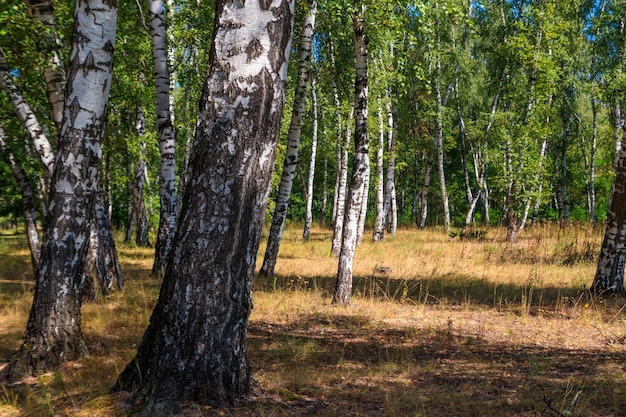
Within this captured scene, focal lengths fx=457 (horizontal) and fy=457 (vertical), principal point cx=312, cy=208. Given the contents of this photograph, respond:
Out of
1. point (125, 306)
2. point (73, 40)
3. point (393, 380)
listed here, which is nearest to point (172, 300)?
point (393, 380)

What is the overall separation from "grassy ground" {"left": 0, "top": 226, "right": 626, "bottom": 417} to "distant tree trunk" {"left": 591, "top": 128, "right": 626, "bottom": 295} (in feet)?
1.26

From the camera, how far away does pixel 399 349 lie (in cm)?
514

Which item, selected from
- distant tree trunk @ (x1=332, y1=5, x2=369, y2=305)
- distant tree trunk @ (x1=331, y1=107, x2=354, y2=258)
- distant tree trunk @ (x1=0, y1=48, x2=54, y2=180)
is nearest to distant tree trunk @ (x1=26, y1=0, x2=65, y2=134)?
distant tree trunk @ (x1=0, y1=48, x2=54, y2=180)

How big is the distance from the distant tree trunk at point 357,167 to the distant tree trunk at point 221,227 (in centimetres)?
398

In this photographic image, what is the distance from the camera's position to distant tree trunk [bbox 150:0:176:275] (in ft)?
27.5

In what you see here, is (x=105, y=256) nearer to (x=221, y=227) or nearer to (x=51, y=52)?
(x=51, y=52)

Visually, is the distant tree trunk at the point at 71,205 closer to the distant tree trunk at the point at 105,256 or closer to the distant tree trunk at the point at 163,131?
the distant tree trunk at the point at 105,256

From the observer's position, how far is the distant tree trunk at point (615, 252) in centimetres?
761

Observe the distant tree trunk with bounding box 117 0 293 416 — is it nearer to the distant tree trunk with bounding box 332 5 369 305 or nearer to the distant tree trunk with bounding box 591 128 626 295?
the distant tree trunk with bounding box 332 5 369 305

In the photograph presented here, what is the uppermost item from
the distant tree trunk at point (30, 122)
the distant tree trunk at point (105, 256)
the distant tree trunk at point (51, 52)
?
the distant tree trunk at point (51, 52)

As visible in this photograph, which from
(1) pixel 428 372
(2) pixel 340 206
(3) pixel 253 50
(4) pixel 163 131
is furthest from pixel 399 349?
(2) pixel 340 206

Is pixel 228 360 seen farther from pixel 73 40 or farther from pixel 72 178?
pixel 73 40

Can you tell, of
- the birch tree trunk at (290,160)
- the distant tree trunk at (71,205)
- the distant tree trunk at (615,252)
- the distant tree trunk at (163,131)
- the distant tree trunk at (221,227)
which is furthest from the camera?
the birch tree trunk at (290,160)

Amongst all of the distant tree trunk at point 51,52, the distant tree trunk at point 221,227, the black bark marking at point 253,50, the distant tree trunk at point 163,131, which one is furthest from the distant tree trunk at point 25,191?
the black bark marking at point 253,50
